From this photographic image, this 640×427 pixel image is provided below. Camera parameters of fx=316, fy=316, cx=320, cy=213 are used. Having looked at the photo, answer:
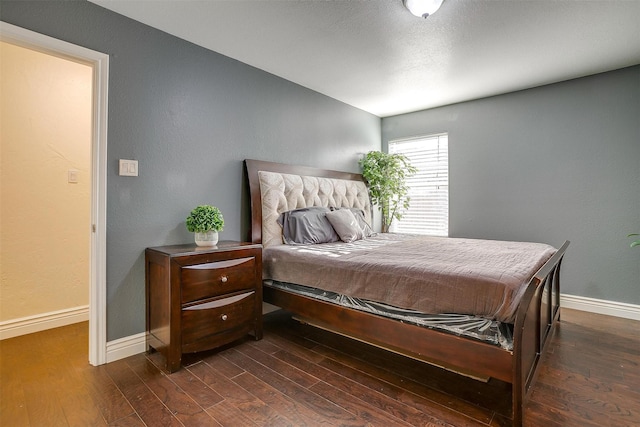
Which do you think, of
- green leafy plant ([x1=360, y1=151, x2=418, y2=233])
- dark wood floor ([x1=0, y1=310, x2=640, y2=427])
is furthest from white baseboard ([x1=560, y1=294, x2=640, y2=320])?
green leafy plant ([x1=360, y1=151, x2=418, y2=233])

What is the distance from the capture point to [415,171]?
448 centimetres

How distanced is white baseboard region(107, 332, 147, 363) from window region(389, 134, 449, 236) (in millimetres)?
3590

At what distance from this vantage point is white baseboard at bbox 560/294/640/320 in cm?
303

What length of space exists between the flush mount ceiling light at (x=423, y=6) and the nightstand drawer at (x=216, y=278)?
209 centimetres

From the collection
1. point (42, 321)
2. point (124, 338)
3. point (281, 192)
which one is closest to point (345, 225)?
point (281, 192)

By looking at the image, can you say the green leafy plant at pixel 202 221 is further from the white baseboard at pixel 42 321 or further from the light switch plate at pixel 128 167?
the white baseboard at pixel 42 321

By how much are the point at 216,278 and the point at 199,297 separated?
166 millimetres

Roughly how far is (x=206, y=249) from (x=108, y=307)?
0.77 meters

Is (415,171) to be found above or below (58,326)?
above

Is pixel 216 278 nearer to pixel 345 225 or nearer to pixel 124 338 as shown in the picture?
pixel 124 338

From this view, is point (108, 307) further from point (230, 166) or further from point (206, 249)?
point (230, 166)

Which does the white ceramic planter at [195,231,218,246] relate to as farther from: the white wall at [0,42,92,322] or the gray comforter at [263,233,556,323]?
the white wall at [0,42,92,322]

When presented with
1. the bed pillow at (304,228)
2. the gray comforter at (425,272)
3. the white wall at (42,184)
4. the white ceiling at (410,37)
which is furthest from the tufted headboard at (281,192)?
the white wall at (42,184)

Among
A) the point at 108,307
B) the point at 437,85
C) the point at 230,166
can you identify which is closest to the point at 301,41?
the point at 230,166
